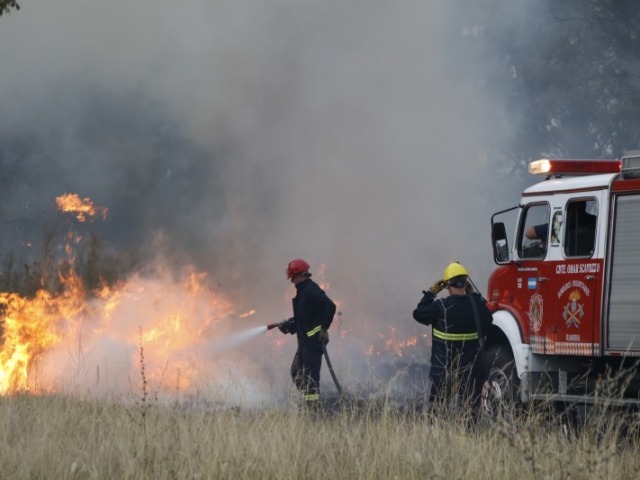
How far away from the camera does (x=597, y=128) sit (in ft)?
106

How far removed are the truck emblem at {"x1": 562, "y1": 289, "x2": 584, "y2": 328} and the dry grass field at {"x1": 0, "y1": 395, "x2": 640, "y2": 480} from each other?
2.23 metres

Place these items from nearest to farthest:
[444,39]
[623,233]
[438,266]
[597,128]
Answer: [623,233], [438,266], [444,39], [597,128]

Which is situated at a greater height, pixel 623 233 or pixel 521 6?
pixel 521 6

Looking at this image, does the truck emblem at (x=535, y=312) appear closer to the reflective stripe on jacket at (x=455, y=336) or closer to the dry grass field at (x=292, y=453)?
the reflective stripe on jacket at (x=455, y=336)

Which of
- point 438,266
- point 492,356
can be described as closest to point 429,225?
point 438,266

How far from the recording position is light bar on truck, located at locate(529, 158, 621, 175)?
1030 centimetres

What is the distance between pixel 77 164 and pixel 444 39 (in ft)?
44.3

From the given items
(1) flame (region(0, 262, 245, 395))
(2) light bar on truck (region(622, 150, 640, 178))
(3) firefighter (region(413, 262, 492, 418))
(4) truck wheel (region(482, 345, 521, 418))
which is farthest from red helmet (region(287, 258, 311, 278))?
(2) light bar on truck (region(622, 150, 640, 178))

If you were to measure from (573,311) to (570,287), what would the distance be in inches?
11.0

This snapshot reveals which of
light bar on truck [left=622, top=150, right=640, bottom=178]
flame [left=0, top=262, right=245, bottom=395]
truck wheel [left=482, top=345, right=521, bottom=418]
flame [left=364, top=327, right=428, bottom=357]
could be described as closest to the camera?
light bar on truck [left=622, top=150, right=640, bottom=178]

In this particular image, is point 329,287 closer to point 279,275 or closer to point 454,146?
point 279,275

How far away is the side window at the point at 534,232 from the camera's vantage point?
406 inches

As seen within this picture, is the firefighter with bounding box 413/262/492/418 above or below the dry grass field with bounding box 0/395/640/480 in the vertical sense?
above

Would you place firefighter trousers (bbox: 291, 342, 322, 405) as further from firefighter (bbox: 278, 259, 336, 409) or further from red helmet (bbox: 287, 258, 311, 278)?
red helmet (bbox: 287, 258, 311, 278)
